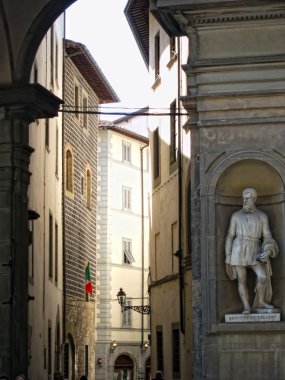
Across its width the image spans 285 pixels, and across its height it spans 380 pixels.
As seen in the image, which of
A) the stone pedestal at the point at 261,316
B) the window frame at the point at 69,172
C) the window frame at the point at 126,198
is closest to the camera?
the stone pedestal at the point at 261,316

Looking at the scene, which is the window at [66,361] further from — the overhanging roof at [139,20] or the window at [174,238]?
the window at [174,238]

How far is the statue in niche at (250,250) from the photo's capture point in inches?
747

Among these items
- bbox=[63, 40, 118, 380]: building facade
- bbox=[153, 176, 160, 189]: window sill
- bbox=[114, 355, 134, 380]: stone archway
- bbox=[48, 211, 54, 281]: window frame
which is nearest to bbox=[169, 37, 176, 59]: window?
bbox=[153, 176, 160, 189]: window sill

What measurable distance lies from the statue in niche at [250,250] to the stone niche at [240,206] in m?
0.14

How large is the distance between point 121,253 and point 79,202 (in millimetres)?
22401

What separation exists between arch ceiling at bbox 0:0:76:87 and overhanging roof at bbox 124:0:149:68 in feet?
39.5

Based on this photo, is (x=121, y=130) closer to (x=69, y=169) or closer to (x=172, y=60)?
(x=69, y=169)

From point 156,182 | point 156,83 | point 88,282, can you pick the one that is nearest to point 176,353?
point 156,182

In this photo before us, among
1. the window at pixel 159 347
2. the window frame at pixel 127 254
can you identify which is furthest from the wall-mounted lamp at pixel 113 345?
the window at pixel 159 347

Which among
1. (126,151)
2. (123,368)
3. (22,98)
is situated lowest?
(123,368)

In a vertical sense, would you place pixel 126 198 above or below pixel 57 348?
above

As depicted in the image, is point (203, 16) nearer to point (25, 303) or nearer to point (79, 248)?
point (25, 303)

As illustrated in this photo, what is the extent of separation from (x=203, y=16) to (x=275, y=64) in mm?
1311

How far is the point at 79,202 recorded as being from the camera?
147 feet
